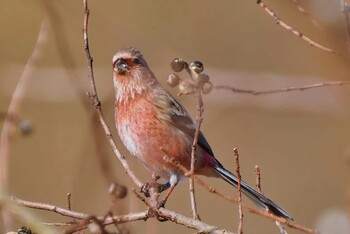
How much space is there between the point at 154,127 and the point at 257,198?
2.38 feet

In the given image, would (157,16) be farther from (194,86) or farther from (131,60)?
(194,86)

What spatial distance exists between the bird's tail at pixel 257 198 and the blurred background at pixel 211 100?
10.4ft

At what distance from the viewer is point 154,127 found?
17.2 ft

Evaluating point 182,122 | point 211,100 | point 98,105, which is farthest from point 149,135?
point 211,100

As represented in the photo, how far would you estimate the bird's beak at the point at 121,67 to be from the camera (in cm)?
541

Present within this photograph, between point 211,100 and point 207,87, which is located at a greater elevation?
point 211,100

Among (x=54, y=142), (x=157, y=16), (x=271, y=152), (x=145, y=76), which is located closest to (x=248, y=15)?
(x=157, y=16)

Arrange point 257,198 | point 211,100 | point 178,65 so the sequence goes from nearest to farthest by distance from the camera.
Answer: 1. point 178,65
2. point 257,198
3. point 211,100

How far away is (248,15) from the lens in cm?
1256

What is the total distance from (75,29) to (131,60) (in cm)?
684

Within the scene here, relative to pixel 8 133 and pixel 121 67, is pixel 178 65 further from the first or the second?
pixel 121 67

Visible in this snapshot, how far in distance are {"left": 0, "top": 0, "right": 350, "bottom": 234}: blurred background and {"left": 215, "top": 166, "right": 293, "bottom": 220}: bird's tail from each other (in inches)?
124

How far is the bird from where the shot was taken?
5.16 meters

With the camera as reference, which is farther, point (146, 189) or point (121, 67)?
point (121, 67)
